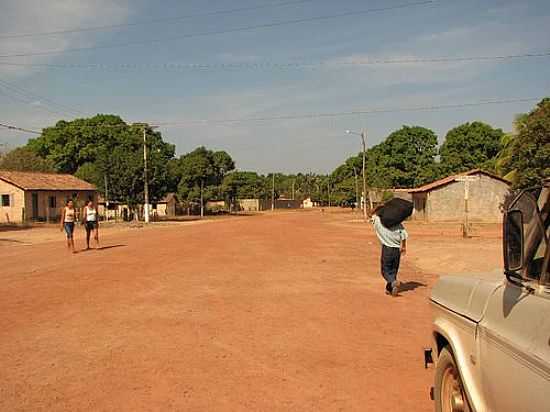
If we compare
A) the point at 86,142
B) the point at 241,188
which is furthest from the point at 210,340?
the point at 241,188

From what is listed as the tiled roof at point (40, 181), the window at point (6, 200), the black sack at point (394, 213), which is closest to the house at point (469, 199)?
the tiled roof at point (40, 181)

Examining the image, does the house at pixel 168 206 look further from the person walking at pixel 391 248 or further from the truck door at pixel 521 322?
the truck door at pixel 521 322

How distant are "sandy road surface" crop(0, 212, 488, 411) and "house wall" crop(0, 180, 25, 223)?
3629 centimetres

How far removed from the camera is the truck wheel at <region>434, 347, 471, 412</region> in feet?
12.2

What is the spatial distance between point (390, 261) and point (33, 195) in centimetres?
4402

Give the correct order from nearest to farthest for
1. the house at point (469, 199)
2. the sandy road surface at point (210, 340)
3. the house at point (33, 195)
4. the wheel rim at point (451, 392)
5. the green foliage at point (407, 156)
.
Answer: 1. the wheel rim at point (451, 392)
2. the sandy road surface at point (210, 340)
3. the house at point (469, 199)
4. the house at point (33, 195)
5. the green foliage at point (407, 156)

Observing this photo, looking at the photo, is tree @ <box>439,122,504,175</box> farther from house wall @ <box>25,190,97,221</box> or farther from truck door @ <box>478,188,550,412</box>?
truck door @ <box>478,188,550,412</box>

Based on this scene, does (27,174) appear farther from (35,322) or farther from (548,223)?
(548,223)

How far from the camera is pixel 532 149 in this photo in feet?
98.8

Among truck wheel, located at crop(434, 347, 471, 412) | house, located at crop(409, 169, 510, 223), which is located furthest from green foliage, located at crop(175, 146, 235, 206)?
truck wheel, located at crop(434, 347, 471, 412)

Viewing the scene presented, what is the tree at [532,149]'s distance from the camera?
29109 mm

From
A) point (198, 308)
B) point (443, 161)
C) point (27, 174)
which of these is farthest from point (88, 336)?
point (443, 161)

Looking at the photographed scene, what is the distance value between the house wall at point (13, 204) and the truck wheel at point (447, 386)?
1898 inches

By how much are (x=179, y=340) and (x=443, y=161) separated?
215 feet
